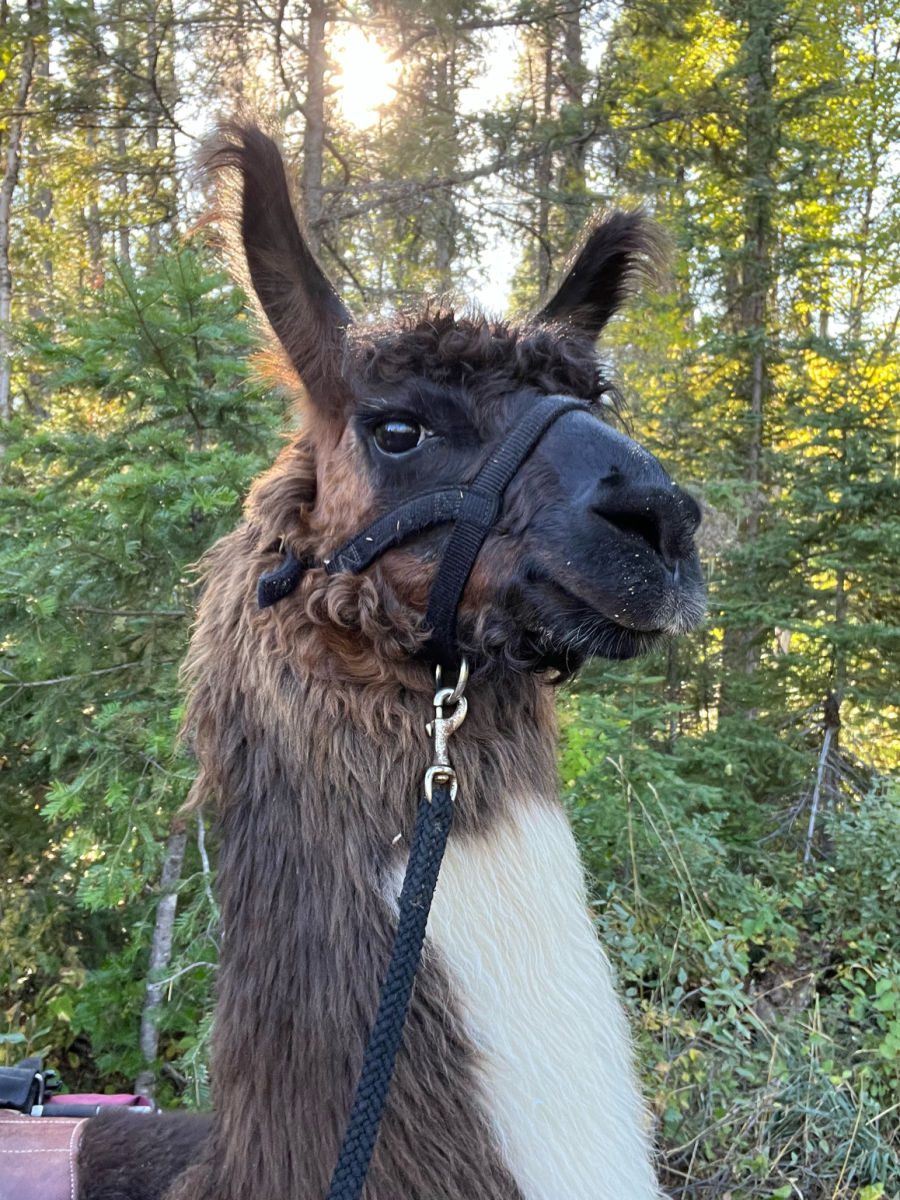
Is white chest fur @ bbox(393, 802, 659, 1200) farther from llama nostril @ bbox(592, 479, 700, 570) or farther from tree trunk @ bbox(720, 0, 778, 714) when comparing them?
tree trunk @ bbox(720, 0, 778, 714)

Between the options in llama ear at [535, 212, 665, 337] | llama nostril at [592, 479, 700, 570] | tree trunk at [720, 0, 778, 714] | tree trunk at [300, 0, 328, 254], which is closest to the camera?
llama nostril at [592, 479, 700, 570]

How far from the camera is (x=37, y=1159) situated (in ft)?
7.12

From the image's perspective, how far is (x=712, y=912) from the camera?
167 inches

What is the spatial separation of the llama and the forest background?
0.64 m

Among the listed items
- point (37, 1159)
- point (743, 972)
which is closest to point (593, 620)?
point (37, 1159)

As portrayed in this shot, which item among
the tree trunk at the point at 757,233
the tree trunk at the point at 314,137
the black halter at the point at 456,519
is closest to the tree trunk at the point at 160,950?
the black halter at the point at 456,519

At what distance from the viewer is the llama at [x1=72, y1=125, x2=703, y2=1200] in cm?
156

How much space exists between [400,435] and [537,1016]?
1242mm

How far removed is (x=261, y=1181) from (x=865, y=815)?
427 cm

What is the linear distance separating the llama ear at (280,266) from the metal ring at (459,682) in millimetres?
673

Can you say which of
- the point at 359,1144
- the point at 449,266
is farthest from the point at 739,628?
the point at 359,1144

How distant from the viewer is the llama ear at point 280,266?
1753 millimetres

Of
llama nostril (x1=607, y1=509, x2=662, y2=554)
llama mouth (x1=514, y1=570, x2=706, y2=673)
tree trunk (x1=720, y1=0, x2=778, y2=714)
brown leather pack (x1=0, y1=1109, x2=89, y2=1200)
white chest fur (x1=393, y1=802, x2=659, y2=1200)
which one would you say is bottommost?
brown leather pack (x1=0, y1=1109, x2=89, y2=1200)

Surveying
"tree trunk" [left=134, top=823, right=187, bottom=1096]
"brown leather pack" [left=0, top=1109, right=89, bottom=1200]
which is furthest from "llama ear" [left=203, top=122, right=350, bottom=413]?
"tree trunk" [left=134, top=823, right=187, bottom=1096]
